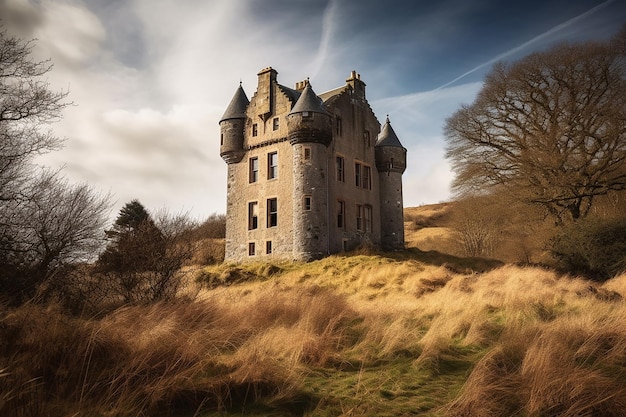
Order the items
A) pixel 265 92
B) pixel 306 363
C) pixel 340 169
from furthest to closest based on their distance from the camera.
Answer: pixel 265 92 < pixel 340 169 < pixel 306 363

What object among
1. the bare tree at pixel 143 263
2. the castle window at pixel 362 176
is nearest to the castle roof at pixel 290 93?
the castle window at pixel 362 176

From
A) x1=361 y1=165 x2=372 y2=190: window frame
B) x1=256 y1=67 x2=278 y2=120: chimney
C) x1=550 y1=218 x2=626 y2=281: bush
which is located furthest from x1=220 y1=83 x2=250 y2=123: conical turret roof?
x1=550 y1=218 x2=626 y2=281: bush

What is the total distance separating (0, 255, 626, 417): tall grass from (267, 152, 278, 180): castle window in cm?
1707

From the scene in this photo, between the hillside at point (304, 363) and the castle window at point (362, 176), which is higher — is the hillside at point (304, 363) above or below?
below

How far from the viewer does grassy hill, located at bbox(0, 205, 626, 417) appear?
14.5 feet

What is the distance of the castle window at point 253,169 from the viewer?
26.4m

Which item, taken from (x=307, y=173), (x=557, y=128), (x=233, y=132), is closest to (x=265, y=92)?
(x=233, y=132)

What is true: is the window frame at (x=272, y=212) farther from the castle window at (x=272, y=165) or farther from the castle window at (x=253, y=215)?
the castle window at (x=272, y=165)

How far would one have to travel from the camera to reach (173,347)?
5.54 meters

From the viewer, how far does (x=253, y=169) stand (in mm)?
26672

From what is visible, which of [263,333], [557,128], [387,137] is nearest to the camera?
[263,333]

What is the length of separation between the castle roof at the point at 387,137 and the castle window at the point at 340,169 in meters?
4.42

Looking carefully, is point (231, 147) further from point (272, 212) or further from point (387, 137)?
point (387, 137)

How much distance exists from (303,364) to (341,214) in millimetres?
19882
